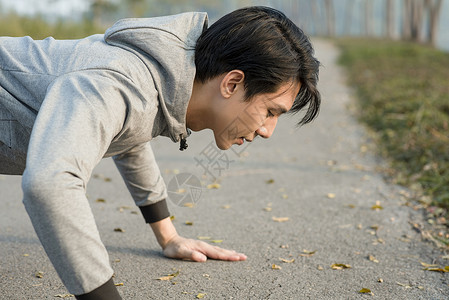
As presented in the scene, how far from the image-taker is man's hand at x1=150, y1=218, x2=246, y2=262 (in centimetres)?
230

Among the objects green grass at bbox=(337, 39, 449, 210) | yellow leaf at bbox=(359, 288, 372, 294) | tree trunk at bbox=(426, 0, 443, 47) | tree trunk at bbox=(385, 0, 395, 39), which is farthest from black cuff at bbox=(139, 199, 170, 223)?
tree trunk at bbox=(385, 0, 395, 39)

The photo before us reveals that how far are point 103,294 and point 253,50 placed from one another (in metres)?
0.88

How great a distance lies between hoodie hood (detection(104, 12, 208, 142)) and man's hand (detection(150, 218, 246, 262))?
760mm

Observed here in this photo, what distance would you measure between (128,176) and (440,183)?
207 cm

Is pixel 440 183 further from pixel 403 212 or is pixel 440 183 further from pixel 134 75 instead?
pixel 134 75

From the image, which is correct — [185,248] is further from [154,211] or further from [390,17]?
[390,17]

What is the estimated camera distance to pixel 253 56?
5.57 ft

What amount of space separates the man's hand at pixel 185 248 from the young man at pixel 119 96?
58 centimetres

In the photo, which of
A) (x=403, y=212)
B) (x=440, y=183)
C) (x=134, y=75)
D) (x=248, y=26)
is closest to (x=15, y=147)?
(x=134, y=75)

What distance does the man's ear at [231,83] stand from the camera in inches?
67.4

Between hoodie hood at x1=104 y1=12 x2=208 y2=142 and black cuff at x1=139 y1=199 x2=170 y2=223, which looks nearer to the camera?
hoodie hood at x1=104 y1=12 x2=208 y2=142

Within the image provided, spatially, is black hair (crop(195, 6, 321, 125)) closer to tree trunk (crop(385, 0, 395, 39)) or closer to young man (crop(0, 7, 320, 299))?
young man (crop(0, 7, 320, 299))

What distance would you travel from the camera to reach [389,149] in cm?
460

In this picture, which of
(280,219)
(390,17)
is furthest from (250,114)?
(390,17)
